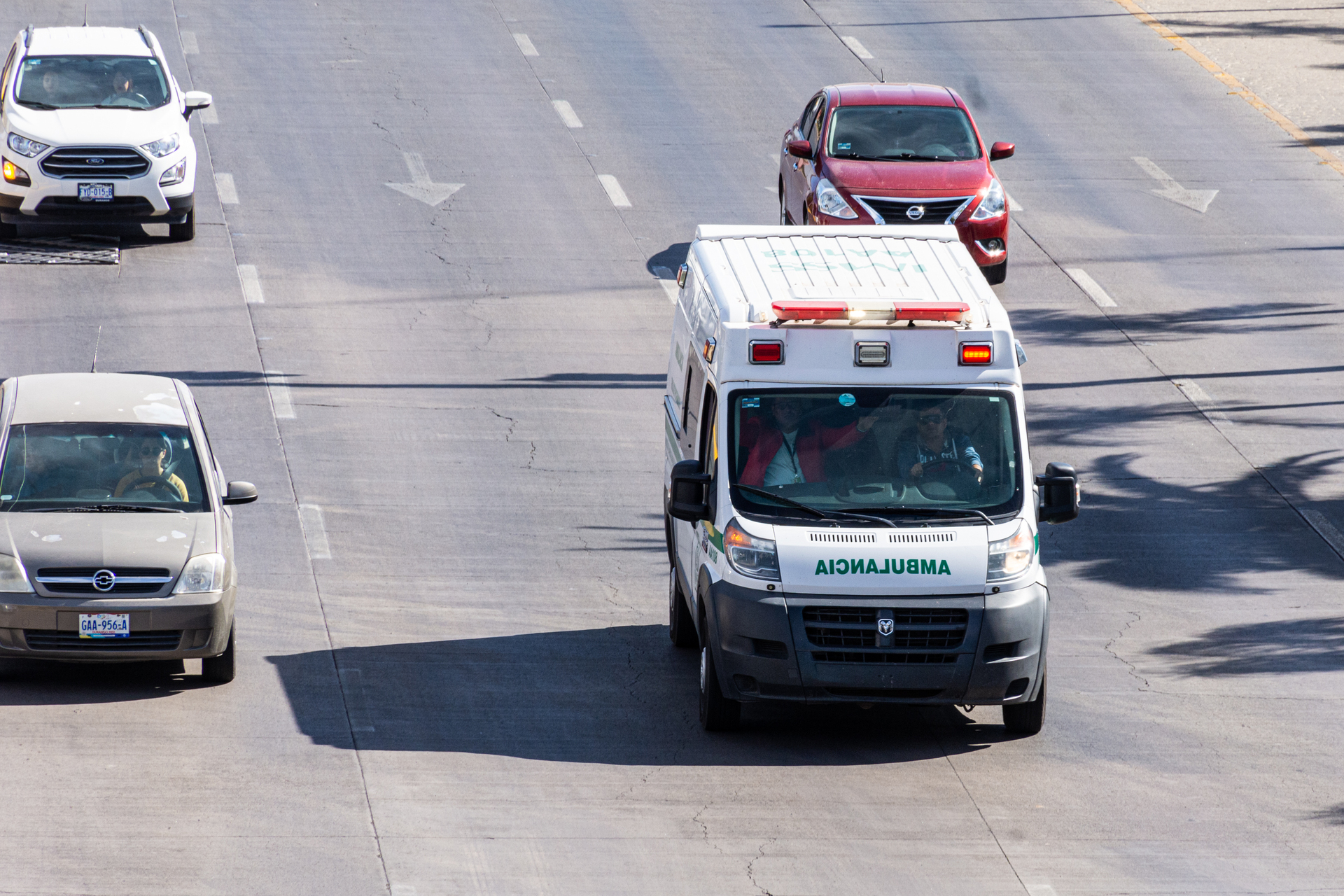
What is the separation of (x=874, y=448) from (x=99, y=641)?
15.6 feet

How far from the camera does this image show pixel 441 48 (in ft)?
107

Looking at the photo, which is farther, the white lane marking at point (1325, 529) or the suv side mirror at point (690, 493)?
the white lane marking at point (1325, 529)

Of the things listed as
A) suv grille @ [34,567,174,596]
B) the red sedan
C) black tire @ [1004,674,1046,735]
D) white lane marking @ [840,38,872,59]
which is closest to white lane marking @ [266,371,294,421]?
the red sedan

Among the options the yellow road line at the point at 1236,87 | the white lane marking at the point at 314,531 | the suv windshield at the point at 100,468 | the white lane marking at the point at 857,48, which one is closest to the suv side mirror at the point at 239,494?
the suv windshield at the point at 100,468

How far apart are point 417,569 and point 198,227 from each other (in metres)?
10.4

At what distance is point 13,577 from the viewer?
41.0 ft

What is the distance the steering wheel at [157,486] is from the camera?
43.9 feet

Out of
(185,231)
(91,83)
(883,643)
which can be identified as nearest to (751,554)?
(883,643)

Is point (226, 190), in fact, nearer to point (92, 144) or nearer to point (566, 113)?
point (92, 144)

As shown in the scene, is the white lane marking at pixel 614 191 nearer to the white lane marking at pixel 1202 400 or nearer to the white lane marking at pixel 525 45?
the white lane marking at pixel 525 45

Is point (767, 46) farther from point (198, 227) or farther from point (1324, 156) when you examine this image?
point (198, 227)

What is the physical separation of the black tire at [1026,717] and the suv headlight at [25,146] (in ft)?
49.0

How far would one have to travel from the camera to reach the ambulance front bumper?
11.6m

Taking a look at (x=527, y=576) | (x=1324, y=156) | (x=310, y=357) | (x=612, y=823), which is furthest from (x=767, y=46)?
(x=612, y=823)
